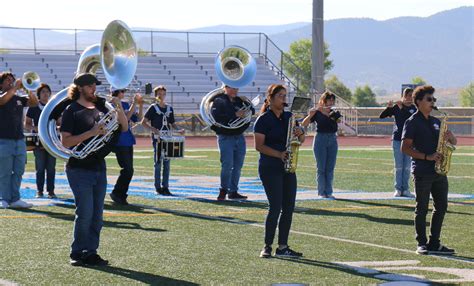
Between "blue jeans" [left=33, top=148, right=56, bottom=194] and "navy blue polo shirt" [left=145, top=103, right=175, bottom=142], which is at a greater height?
"navy blue polo shirt" [left=145, top=103, right=175, bottom=142]

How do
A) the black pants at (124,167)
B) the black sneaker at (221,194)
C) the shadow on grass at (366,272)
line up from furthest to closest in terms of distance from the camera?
the black sneaker at (221,194) → the black pants at (124,167) → the shadow on grass at (366,272)

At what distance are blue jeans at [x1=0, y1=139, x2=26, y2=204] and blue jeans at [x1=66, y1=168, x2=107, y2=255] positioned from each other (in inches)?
176

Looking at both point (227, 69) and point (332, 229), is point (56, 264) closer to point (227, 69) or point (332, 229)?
point (332, 229)

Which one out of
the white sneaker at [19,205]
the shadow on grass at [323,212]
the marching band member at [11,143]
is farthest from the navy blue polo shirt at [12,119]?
the shadow on grass at [323,212]

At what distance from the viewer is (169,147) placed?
1675 centimetres

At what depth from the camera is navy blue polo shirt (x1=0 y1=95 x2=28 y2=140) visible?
14.3 metres

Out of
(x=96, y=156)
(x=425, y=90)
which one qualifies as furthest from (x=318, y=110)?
(x=96, y=156)

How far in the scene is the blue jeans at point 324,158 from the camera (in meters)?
Answer: 16.8

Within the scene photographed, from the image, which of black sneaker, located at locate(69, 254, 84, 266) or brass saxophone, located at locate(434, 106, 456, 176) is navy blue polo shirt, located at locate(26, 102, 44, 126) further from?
brass saxophone, located at locate(434, 106, 456, 176)

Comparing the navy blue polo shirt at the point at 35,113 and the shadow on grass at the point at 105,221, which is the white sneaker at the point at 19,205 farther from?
the navy blue polo shirt at the point at 35,113

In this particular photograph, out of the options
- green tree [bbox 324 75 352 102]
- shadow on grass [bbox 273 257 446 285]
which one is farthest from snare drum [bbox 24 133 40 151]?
green tree [bbox 324 75 352 102]

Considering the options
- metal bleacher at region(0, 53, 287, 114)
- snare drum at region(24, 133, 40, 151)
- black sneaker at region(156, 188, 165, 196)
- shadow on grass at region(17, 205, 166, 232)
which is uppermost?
metal bleacher at region(0, 53, 287, 114)

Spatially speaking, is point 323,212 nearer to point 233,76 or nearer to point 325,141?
point 325,141

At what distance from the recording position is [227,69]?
1819cm
